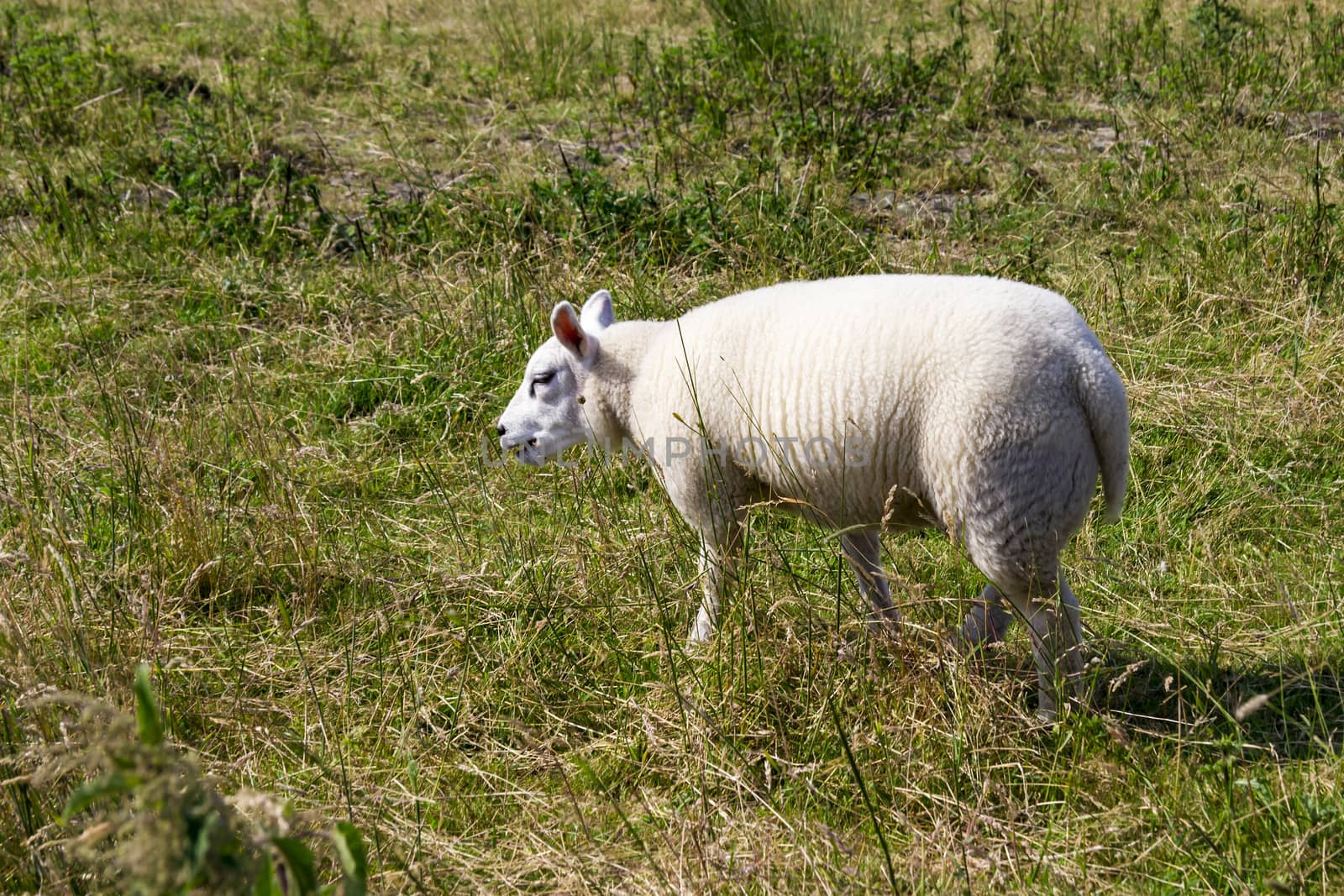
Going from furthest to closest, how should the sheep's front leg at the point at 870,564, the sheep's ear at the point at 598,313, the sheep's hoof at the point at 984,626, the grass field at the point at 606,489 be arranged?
the sheep's ear at the point at 598,313, the sheep's front leg at the point at 870,564, the sheep's hoof at the point at 984,626, the grass field at the point at 606,489

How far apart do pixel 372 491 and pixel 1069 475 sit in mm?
2543

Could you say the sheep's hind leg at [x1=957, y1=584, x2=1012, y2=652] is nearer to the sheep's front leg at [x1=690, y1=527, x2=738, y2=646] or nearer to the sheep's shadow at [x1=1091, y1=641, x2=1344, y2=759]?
the sheep's shadow at [x1=1091, y1=641, x2=1344, y2=759]

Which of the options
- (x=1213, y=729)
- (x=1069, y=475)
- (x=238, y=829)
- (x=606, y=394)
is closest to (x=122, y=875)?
(x=238, y=829)

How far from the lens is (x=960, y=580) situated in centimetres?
355

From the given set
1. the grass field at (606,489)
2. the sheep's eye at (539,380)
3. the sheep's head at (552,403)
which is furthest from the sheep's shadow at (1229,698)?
the sheep's eye at (539,380)

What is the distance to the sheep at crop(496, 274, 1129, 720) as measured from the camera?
275 centimetres

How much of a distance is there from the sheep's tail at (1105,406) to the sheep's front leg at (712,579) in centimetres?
96

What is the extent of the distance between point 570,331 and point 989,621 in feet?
4.90

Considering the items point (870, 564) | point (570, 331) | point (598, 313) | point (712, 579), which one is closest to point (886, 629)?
point (712, 579)

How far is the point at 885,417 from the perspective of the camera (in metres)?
2.95

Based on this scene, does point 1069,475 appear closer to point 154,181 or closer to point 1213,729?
point 1213,729

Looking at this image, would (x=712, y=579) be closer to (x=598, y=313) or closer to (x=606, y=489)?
(x=606, y=489)

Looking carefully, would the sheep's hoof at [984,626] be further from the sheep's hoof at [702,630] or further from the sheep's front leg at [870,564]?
the sheep's hoof at [702,630]

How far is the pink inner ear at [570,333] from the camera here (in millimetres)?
3521
